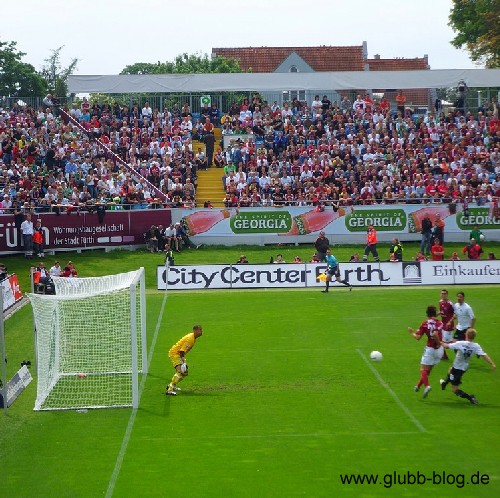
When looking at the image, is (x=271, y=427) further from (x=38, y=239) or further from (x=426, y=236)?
(x=426, y=236)

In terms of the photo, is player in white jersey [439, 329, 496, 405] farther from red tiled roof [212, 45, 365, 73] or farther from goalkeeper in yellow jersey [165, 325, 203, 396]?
red tiled roof [212, 45, 365, 73]

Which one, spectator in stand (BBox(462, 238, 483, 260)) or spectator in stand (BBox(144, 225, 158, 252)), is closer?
spectator in stand (BBox(462, 238, 483, 260))

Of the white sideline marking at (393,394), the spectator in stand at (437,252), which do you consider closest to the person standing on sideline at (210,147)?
the spectator in stand at (437,252)

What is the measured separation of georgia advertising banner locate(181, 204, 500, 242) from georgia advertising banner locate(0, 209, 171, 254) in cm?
211

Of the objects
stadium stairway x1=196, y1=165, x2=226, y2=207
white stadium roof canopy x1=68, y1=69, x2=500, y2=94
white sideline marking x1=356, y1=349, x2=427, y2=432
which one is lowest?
white sideline marking x1=356, y1=349, x2=427, y2=432

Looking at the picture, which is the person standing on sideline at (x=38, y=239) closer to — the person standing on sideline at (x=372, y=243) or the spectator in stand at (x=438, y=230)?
the person standing on sideline at (x=372, y=243)

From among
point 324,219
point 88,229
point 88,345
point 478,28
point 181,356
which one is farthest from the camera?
point 478,28

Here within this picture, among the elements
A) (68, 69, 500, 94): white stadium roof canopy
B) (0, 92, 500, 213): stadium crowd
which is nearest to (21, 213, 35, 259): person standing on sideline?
(0, 92, 500, 213): stadium crowd

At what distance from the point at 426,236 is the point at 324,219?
202 inches

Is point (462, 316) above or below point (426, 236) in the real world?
above

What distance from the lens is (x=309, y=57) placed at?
4016 inches

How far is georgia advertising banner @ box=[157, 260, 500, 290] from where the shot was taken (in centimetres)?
3925

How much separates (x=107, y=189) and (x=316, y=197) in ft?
Result: 32.9

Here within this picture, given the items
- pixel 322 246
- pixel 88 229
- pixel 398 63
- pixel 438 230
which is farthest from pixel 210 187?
pixel 398 63
